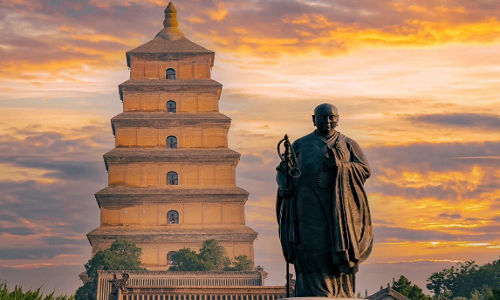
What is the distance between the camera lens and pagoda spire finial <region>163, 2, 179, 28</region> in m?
74.6

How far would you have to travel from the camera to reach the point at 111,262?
58.1m

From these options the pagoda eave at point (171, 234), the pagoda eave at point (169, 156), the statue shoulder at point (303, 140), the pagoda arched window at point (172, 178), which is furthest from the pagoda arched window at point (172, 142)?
the statue shoulder at point (303, 140)

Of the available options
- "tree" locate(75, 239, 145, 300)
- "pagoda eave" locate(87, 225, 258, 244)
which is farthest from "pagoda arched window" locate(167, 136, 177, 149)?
"tree" locate(75, 239, 145, 300)

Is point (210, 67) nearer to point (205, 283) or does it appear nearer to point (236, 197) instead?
point (236, 197)

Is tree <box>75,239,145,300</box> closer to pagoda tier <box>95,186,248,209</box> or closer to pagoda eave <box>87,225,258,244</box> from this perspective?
pagoda eave <box>87,225,258,244</box>

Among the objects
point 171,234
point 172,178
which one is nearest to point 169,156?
point 172,178

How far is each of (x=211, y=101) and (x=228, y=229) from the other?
844cm

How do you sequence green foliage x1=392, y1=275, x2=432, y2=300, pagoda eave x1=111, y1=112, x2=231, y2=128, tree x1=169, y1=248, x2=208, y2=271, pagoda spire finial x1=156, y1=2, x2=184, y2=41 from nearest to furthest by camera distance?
green foliage x1=392, y1=275, x2=432, y2=300 < tree x1=169, y1=248, x2=208, y2=271 < pagoda eave x1=111, y1=112, x2=231, y2=128 < pagoda spire finial x1=156, y1=2, x2=184, y2=41

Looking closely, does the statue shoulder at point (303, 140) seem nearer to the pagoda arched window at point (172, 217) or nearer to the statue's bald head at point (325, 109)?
the statue's bald head at point (325, 109)

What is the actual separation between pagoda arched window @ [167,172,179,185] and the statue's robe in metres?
57.5

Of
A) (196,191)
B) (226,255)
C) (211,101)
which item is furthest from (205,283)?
(211,101)

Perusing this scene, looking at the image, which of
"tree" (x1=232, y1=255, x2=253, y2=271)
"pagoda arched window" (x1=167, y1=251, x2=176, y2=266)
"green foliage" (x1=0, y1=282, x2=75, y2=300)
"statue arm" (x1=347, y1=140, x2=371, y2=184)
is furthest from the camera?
"pagoda arched window" (x1=167, y1=251, x2=176, y2=266)

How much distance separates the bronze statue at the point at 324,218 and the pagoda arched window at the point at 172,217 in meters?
56.7

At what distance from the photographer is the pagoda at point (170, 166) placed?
66688 mm
